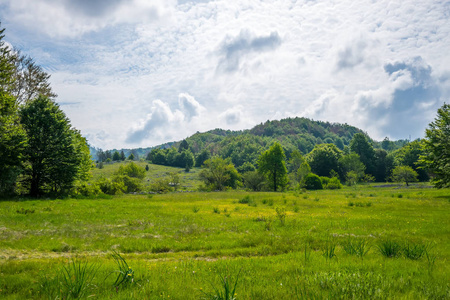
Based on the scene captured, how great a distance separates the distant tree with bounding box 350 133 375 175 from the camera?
11382 centimetres

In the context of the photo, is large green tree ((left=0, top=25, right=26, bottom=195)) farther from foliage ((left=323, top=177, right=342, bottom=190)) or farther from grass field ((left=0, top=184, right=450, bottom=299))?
foliage ((left=323, top=177, right=342, bottom=190))

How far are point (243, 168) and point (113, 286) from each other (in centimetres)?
12932

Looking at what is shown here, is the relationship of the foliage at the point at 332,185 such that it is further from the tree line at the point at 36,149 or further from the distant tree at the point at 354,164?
the tree line at the point at 36,149

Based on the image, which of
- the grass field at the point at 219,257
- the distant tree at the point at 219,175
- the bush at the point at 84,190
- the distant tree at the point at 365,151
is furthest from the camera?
the distant tree at the point at 365,151

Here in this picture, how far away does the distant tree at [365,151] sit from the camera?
113825 mm

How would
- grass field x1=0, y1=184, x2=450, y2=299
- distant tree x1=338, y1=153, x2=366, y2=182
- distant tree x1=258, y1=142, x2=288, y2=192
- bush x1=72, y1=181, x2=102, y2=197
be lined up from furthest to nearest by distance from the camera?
1. distant tree x1=338, y1=153, x2=366, y2=182
2. distant tree x1=258, y1=142, x2=288, y2=192
3. bush x1=72, y1=181, x2=102, y2=197
4. grass field x1=0, y1=184, x2=450, y2=299

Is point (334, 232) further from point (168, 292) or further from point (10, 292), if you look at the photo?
point (10, 292)

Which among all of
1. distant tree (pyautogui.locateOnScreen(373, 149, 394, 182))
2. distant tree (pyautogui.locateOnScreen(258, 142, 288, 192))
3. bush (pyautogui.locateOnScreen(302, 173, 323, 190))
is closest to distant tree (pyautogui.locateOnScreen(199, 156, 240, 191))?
distant tree (pyautogui.locateOnScreen(258, 142, 288, 192))

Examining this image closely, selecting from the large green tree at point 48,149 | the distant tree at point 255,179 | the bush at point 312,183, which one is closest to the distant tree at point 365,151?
the bush at point 312,183

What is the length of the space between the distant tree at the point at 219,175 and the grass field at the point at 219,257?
194 feet

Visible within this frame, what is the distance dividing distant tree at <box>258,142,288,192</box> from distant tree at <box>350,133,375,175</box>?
65393mm

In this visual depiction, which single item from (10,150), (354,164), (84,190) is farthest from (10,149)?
(354,164)

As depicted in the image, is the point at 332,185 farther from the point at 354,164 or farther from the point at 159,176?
the point at 159,176

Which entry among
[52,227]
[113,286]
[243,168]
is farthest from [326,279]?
[243,168]
